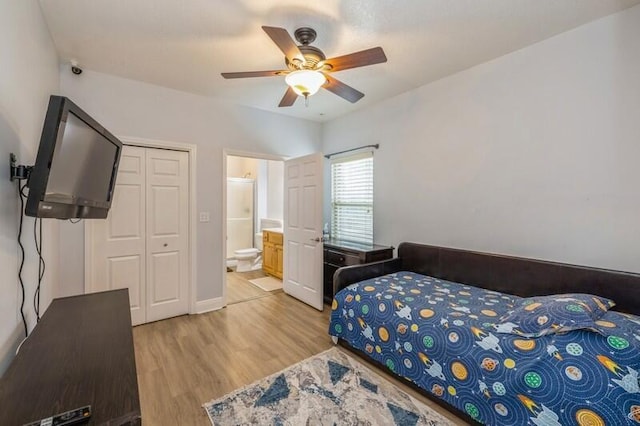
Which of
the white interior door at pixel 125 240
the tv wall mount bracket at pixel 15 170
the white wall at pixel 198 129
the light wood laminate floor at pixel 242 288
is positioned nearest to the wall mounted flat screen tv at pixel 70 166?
the tv wall mount bracket at pixel 15 170

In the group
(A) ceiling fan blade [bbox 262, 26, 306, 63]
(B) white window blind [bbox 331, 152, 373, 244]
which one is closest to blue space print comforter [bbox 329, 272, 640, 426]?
(B) white window blind [bbox 331, 152, 373, 244]

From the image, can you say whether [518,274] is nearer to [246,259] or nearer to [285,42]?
[285,42]

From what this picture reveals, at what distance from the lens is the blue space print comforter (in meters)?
1.32

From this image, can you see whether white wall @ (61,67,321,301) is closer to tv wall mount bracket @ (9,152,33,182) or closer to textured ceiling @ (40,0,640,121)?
textured ceiling @ (40,0,640,121)

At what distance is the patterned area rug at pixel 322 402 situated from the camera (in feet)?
5.71

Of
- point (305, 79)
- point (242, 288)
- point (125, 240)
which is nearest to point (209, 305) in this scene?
point (242, 288)

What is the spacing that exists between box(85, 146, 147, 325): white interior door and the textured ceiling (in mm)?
996

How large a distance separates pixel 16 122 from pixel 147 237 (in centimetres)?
185

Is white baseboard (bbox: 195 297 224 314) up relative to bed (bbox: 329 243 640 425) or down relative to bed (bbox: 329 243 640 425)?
down

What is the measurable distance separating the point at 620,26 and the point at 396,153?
198cm

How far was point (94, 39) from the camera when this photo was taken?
225cm

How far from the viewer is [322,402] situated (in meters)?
1.89

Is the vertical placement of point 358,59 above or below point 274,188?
above

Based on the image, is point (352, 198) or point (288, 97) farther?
point (352, 198)
